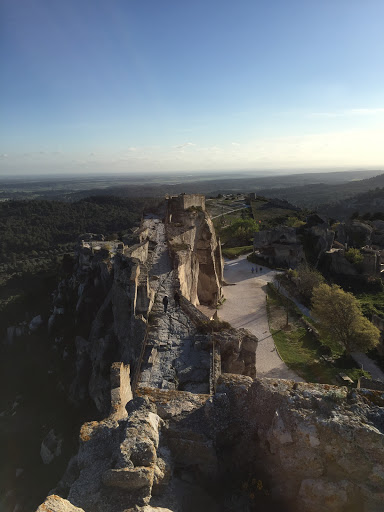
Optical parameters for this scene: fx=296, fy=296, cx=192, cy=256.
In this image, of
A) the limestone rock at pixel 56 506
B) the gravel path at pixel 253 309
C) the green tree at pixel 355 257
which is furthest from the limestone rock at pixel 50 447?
the green tree at pixel 355 257

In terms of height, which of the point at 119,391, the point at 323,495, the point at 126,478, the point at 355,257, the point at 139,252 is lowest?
the point at 355,257

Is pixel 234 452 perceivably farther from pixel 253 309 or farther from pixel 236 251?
pixel 236 251

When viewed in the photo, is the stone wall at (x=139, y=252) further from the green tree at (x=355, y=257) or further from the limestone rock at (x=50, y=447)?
the green tree at (x=355, y=257)

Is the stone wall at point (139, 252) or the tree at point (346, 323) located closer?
the stone wall at point (139, 252)

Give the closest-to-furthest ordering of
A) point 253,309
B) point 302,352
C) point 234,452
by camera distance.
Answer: point 234,452
point 302,352
point 253,309

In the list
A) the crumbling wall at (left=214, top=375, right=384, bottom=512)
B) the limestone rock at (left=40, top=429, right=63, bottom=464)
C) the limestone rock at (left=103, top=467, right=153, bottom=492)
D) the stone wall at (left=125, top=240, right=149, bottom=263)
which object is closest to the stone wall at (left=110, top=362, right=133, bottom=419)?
the limestone rock at (left=103, top=467, right=153, bottom=492)

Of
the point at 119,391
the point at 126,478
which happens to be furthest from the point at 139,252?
the point at 126,478
